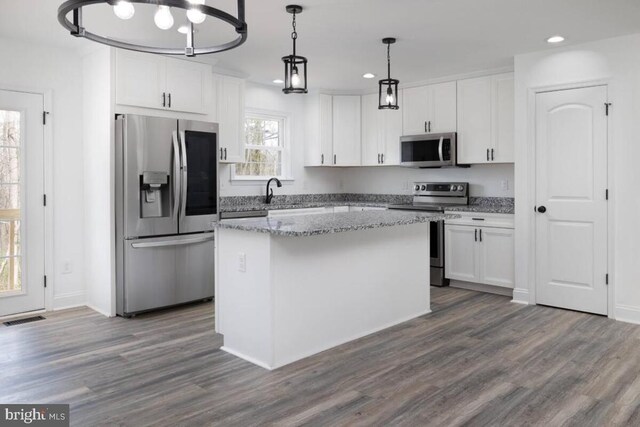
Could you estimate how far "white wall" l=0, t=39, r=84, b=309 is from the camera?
4.37 metres

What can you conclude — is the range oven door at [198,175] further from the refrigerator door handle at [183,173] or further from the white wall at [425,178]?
the white wall at [425,178]

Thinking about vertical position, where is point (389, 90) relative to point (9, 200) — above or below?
above

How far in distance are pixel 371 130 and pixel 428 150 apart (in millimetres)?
987

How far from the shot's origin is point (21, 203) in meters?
4.28

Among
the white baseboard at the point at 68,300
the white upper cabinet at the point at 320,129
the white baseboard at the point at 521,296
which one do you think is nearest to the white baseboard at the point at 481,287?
the white baseboard at the point at 521,296

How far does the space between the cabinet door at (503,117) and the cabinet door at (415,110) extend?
2.72 feet

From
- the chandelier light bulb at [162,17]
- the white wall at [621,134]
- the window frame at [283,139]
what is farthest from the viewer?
the window frame at [283,139]

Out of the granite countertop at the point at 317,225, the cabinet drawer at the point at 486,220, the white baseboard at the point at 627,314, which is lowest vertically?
the white baseboard at the point at 627,314

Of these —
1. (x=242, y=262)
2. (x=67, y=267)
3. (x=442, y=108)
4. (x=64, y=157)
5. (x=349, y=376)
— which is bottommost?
(x=349, y=376)

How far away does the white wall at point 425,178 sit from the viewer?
18.3 feet

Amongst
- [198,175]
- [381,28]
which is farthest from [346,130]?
[381,28]

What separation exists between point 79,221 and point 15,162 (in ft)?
2.45

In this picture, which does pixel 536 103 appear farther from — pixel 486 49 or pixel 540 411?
pixel 540 411

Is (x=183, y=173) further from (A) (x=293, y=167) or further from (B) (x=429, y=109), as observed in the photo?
(B) (x=429, y=109)
